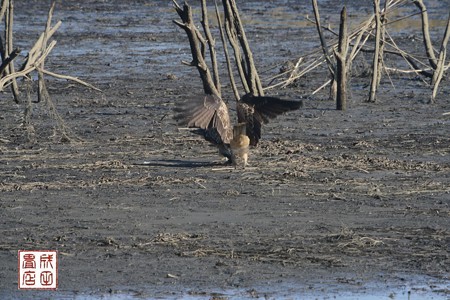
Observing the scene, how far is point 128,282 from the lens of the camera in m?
7.39

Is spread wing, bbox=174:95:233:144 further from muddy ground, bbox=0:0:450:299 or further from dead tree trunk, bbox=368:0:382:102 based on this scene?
dead tree trunk, bbox=368:0:382:102

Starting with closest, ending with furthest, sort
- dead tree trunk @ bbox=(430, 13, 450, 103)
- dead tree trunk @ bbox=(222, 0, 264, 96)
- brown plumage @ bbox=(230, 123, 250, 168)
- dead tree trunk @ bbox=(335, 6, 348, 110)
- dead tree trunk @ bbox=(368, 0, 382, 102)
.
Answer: brown plumage @ bbox=(230, 123, 250, 168) < dead tree trunk @ bbox=(222, 0, 264, 96) < dead tree trunk @ bbox=(335, 6, 348, 110) < dead tree trunk @ bbox=(368, 0, 382, 102) < dead tree trunk @ bbox=(430, 13, 450, 103)

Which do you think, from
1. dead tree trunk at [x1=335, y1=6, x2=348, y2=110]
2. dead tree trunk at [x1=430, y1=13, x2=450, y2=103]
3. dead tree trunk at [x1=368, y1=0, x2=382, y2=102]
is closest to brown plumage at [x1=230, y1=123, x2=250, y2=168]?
dead tree trunk at [x1=335, y1=6, x2=348, y2=110]

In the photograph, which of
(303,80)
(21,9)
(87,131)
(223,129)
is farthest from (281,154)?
(21,9)

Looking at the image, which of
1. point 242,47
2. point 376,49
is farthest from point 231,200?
point 376,49

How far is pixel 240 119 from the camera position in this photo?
11031 millimetres

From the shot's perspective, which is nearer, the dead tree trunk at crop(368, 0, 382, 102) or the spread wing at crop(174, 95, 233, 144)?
the spread wing at crop(174, 95, 233, 144)

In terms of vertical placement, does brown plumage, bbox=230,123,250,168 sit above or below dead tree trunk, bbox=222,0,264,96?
below

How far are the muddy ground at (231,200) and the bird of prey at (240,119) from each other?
0.24m

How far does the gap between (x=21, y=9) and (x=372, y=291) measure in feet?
92.8

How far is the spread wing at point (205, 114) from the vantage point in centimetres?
1054

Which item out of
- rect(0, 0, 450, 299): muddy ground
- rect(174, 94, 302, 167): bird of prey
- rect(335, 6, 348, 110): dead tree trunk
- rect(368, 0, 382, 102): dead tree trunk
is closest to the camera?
rect(0, 0, 450, 299): muddy ground

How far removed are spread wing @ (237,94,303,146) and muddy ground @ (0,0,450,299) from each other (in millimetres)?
520

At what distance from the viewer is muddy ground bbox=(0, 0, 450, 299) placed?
24.7 ft
